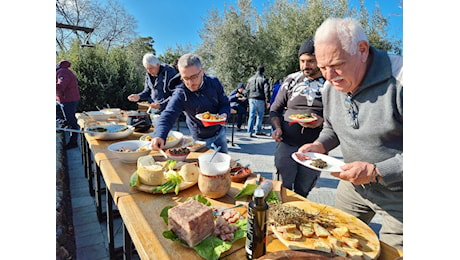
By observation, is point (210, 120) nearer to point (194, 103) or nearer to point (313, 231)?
point (194, 103)

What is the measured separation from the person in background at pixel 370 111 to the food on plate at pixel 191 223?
694 millimetres

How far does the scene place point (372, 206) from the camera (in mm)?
1498

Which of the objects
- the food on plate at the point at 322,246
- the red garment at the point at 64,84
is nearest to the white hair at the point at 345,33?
the food on plate at the point at 322,246

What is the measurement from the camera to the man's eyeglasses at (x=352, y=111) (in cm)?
143

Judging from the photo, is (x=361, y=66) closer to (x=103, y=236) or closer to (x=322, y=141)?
(x=322, y=141)

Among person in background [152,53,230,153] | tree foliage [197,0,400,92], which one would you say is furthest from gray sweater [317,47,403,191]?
tree foliage [197,0,400,92]

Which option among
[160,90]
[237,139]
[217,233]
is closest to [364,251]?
[217,233]

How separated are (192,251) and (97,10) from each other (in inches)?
706

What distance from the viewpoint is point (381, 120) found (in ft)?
4.30

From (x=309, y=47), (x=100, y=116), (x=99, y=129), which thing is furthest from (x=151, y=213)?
(x=100, y=116)

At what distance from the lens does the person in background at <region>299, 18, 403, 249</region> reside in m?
1.25

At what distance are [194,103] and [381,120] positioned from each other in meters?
1.72

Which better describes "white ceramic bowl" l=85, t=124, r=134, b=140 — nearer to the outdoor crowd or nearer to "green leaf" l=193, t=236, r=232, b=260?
the outdoor crowd

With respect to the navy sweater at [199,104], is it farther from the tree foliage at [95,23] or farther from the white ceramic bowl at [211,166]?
the tree foliage at [95,23]
